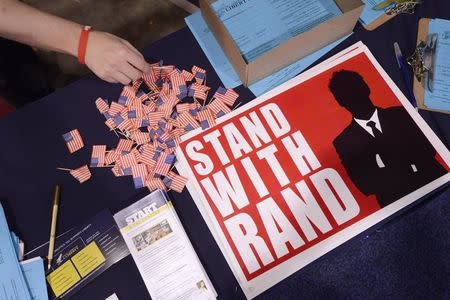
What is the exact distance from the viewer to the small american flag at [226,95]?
93cm

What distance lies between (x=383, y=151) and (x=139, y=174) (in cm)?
61

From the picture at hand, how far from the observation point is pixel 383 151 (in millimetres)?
870

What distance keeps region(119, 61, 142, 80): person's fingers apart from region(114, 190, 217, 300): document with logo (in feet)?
0.99

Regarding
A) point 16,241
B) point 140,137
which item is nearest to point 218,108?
point 140,137

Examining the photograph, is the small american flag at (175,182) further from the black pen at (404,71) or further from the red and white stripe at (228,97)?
the black pen at (404,71)

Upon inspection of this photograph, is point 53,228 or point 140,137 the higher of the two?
point 140,137

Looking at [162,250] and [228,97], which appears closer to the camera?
[162,250]

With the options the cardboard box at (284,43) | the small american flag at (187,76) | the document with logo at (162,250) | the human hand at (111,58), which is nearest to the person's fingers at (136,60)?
the human hand at (111,58)

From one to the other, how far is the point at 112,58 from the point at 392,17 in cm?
77

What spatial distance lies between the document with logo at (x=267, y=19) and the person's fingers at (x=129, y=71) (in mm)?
265

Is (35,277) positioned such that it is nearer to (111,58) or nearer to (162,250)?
(162,250)

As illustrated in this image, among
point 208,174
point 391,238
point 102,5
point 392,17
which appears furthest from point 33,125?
point 391,238

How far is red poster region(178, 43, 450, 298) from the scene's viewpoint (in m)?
0.82

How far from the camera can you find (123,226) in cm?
83
